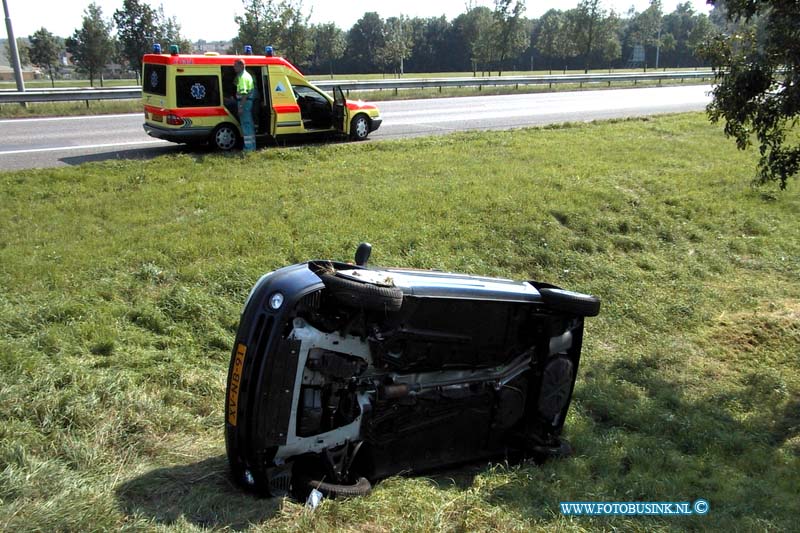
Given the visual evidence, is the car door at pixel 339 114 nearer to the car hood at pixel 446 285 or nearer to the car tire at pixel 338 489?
the car hood at pixel 446 285

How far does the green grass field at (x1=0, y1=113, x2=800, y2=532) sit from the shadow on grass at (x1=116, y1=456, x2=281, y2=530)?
0.6 inches

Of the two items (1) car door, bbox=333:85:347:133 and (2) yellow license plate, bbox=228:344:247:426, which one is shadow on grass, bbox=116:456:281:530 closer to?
(2) yellow license plate, bbox=228:344:247:426

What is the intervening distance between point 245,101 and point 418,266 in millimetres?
5898

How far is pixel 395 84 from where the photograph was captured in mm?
28484

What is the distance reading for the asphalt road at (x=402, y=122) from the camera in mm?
12336

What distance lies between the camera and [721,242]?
10172mm

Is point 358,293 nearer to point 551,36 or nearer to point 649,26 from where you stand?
point 551,36

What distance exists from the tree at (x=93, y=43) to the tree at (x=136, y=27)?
13.9ft

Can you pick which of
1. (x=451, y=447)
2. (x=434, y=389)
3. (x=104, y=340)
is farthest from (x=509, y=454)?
(x=104, y=340)

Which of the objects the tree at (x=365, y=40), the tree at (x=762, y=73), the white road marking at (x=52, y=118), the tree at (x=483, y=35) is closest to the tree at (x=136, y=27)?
the white road marking at (x=52, y=118)

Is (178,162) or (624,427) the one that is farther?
(178,162)

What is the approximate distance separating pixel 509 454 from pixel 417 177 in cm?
676

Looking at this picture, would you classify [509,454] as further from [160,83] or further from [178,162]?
[160,83]

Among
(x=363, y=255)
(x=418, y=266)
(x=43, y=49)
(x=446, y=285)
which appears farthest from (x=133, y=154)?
(x=43, y=49)
